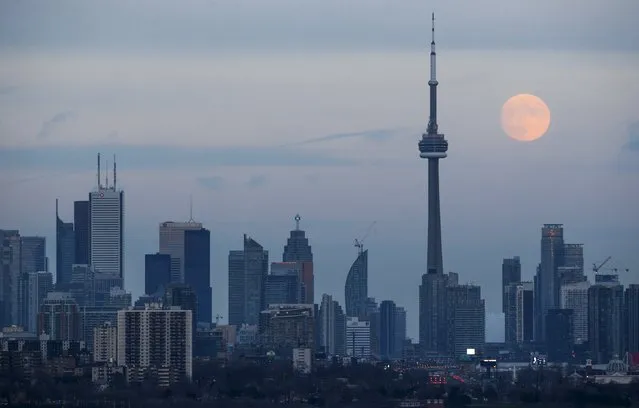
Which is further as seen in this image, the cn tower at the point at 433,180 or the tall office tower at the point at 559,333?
the cn tower at the point at 433,180

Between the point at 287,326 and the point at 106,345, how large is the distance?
35.5 meters

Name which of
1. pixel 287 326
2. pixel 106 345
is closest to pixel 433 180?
pixel 287 326

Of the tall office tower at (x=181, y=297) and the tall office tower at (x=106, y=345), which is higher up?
the tall office tower at (x=181, y=297)

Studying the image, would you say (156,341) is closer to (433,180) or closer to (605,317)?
(605,317)

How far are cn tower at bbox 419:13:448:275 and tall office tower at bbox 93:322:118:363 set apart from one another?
185ft

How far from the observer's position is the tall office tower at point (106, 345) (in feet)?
262

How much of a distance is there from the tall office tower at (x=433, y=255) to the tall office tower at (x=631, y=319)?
78.4 feet

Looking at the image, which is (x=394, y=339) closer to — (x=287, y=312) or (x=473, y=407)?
(x=287, y=312)

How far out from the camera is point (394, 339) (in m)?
142

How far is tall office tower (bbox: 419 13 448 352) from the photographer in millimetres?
140125

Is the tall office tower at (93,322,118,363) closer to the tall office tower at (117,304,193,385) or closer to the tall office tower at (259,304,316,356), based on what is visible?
the tall office tower at (117,304,193,385)

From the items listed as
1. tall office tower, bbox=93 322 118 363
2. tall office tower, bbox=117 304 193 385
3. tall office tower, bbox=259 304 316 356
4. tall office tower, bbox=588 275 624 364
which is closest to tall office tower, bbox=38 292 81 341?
tall office tower, bbox=259 304 316 356

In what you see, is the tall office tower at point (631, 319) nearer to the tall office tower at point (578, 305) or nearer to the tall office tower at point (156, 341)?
the tall office tower at point (578, 305)

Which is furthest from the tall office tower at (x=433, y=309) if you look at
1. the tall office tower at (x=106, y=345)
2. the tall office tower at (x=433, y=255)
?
→ the tall office tower at (x=106, y=345)
